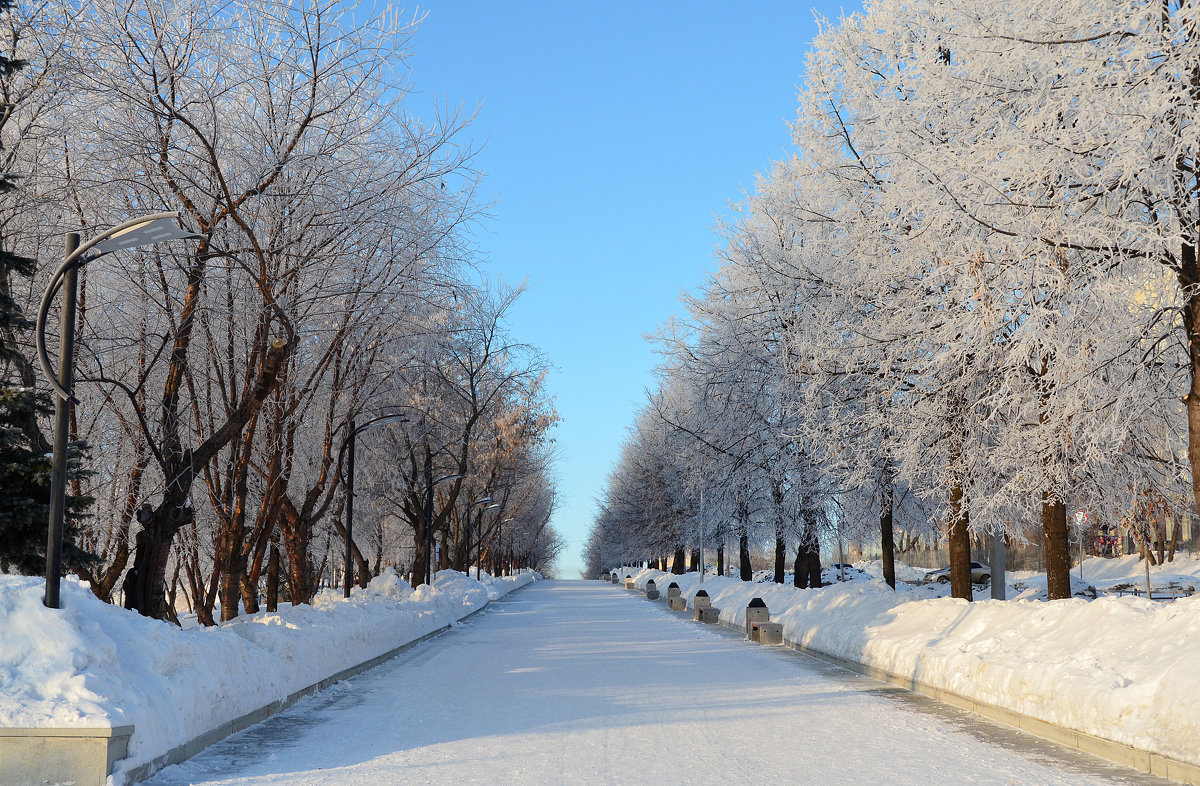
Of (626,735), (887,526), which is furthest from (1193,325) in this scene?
(887,526)

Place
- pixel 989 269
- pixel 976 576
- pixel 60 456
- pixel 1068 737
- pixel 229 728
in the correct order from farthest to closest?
pixel 976 576 → pixel 989 269 → pixel 229 728 → pixel 1068 737 → pixel 60 456

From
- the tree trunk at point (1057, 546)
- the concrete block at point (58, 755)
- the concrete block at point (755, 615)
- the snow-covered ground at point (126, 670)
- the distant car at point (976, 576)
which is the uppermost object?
the tree trunk at point (1057, 546)

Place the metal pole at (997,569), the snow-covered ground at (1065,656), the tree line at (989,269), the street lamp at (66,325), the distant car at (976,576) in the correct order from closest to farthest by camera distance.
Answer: the snow-covered ground at (1065,656) → the street lamp at (66,325) → the tree line at (989,269) → the metal pole at (997,569) → the distant car at (976,576)

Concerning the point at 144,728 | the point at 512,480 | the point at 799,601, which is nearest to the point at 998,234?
the point at 144,728

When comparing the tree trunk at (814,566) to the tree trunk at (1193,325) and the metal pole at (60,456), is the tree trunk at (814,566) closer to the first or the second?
the tree trunk at (1193,325)

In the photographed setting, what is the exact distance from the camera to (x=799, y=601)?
1115 inches

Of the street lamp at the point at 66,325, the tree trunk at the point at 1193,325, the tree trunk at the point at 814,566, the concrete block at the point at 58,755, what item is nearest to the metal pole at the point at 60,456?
the street lamp at the point at 66,325

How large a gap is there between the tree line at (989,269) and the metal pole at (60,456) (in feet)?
31.3

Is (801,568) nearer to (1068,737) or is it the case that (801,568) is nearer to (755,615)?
(755,615)

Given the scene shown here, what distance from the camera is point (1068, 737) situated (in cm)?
1064

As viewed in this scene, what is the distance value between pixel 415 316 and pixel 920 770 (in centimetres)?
1354

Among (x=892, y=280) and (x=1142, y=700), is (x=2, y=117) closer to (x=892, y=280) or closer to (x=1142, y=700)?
(x=892, y=280)

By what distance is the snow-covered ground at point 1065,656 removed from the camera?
9312 mm

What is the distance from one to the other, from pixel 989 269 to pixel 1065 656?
4566 millimetres
